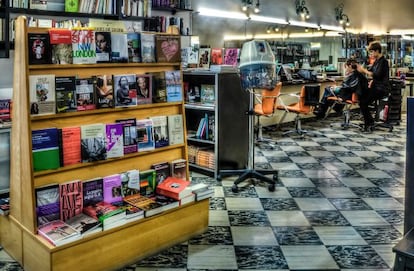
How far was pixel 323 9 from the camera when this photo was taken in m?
11.0

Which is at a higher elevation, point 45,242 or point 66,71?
point 66,71

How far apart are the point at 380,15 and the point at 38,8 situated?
10.0 metres

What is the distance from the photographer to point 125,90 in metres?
3.07

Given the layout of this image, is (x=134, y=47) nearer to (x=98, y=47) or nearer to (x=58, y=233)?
(x=98, y=47)

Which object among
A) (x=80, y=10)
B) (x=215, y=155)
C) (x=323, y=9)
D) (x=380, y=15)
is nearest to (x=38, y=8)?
(x=80, y=10)

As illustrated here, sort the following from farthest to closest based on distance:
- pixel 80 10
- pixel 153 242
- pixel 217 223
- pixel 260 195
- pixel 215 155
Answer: pixel 80 10
pixel 215 155
pixel 260 195
pixel 217 223
pixel 153 242

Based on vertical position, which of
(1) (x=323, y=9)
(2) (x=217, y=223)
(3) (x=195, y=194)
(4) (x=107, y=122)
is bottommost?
(2) (x=217, y=223)

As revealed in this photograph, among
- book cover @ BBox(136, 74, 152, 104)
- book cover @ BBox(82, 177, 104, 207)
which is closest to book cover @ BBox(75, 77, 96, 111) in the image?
book cover @ BBox(136, 74, 152, 104)

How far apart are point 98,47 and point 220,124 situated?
2.18 meters

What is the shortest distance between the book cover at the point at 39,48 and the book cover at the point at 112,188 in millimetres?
868

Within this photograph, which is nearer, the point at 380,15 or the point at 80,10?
the point at 80,10

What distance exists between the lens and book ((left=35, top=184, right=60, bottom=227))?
2.66 metres

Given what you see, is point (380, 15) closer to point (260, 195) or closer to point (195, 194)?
point (260, 195)

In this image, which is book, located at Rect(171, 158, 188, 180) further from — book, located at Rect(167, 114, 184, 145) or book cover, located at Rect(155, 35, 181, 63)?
book cover, located at Rect(155, 35, 181, 63)
